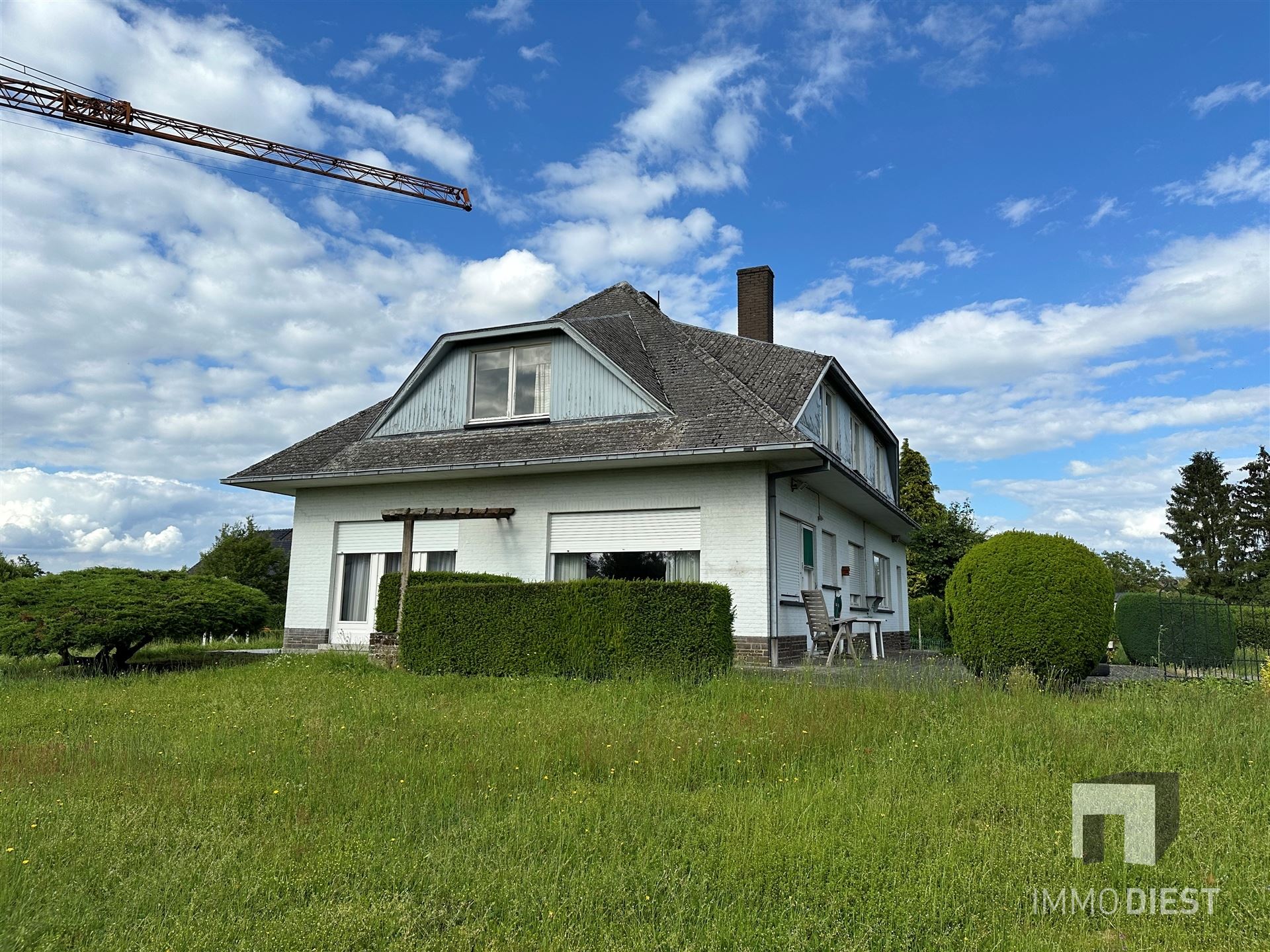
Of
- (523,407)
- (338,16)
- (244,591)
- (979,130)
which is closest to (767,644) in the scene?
(523,407)

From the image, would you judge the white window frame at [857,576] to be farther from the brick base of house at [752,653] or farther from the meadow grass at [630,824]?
the meadow grass at [630,824]

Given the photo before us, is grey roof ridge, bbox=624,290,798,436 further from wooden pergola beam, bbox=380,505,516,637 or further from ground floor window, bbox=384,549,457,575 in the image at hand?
ground floor window, bbox=384,549,457,575

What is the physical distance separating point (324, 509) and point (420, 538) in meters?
2.47

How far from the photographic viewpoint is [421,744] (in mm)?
6715

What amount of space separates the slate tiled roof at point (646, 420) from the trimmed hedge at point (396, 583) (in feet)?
7.82

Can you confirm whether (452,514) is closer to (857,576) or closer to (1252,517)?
(857,576)

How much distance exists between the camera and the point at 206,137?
36.2 metres

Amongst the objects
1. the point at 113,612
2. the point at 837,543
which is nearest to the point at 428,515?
the point at 113,612

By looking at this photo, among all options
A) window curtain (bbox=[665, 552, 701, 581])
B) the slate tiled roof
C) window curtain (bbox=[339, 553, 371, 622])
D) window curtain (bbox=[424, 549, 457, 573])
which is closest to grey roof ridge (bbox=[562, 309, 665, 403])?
the slate tiled roof

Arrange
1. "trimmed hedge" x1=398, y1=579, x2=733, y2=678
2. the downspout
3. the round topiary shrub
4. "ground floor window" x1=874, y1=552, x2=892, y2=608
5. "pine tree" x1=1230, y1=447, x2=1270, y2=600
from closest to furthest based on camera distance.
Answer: the round topiary shrub → "trimmed hedge" x1=398, y1=579, x2=733, y2=678 → the downspout → "ground floor window" x1=874, y1=552, x2=892, y2=608 → "pine tree" x1=1230, y1=447, x2=1270, y2=600

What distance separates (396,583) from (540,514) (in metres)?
2.93

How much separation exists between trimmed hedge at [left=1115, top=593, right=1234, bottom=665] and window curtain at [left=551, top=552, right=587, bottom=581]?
934cm

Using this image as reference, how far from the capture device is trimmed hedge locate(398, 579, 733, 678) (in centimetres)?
1019

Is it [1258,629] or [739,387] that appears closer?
[739,387]
